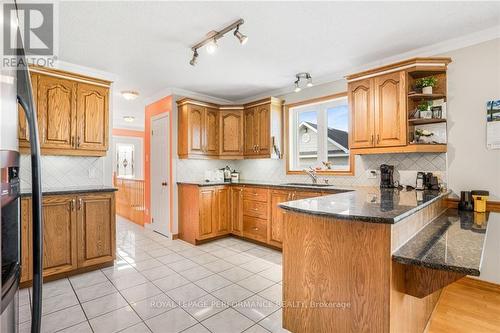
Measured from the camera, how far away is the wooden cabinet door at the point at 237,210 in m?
4.28

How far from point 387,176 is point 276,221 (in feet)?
5.29

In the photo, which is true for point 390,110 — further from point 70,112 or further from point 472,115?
point 70,112

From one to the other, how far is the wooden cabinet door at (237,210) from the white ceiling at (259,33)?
192cm

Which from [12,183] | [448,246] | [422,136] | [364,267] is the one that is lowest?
[364,267]

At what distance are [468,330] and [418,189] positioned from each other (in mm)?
1404

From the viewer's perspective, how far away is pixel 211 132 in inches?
183

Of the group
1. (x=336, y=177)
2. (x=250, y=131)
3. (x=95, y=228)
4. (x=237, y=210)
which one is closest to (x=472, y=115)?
(x=336, y=177)

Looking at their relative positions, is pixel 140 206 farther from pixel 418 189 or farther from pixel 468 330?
pixel 468 330

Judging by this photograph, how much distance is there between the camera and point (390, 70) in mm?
2963

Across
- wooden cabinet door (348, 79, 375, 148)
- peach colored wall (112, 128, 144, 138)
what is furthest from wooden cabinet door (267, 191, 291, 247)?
peach colored wall (112, 128, 144, 138)

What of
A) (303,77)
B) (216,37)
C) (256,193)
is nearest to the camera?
(216,37)

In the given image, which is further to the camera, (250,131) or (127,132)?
(127,132)

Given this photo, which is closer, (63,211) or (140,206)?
(63,211)

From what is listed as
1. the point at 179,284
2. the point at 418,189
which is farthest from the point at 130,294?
the point at 418,189
